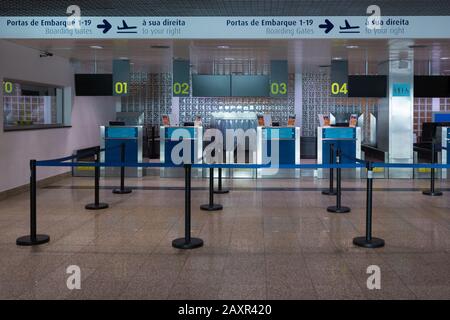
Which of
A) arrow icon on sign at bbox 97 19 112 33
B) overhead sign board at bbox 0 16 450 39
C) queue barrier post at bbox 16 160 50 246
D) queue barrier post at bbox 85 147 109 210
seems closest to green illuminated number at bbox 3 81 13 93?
overhead sign board at bbox 0 16 450 39

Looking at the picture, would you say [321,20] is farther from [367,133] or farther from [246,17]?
[367,133]

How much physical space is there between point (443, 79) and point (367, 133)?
16.2 ft

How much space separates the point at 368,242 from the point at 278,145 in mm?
7336

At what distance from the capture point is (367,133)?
18734 millimetres

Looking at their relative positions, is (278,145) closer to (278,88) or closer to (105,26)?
(278,88)

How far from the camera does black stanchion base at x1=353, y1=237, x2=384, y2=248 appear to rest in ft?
20.4

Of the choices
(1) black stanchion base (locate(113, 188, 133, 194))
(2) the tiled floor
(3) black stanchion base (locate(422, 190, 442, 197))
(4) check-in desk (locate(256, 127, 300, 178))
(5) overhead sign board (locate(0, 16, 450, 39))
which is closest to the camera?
(2) the tiled floor

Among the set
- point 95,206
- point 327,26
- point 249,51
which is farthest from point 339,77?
point 95,206

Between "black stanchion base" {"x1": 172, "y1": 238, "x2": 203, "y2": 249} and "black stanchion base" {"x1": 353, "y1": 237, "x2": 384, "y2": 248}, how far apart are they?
5.94 ft

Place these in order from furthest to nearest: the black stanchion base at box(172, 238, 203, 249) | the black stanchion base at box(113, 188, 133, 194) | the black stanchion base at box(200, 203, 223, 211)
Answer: the black stanchion base at box(113, 188, 133, 194), the black stanchion base at box(200, 203, 223, 211), the black stanchion base at box(172, 238, 203, 249)

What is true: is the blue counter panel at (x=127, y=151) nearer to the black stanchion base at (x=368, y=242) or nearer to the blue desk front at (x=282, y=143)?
the blue desk front at (x=282, y=143)

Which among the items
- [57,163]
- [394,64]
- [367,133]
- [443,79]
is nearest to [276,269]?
[57,163]

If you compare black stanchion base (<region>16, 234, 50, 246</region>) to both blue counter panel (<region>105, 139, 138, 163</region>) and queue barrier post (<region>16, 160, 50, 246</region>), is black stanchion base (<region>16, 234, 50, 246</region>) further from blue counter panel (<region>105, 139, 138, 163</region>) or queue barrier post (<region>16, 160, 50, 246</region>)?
blue counter panel (<region>105, 139, 138, 163</region>)

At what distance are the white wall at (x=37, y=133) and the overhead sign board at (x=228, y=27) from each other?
1.06 metres
